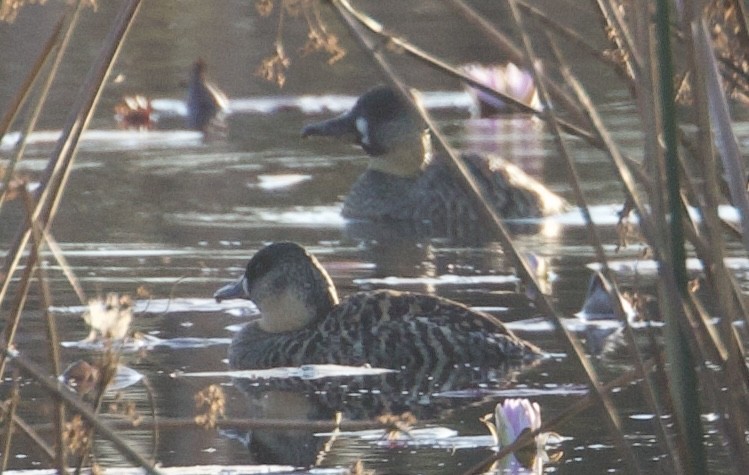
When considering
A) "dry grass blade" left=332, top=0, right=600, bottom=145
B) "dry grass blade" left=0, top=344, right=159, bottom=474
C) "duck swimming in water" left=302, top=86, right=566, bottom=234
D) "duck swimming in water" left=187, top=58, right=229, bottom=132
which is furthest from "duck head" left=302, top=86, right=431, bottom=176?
"dry grass blade" left=0, top=344, right=159, bottom=474

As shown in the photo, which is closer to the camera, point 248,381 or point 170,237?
point 248,381

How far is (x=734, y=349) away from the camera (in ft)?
10.1

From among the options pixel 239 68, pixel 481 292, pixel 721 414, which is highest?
pixel 239 68

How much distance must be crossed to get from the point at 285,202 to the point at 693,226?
7.39 metres

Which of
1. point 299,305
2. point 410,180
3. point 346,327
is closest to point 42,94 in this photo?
point 346,327

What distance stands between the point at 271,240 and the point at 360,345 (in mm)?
2416

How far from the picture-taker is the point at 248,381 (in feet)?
21.5

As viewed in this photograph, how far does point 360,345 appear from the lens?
696 centimetres

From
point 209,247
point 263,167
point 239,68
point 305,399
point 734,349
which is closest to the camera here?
point 734,349

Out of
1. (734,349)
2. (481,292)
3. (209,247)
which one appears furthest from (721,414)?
(209,247)

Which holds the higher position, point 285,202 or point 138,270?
point 285,202

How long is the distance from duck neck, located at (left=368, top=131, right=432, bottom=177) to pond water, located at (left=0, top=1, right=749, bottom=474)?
26 centimetres

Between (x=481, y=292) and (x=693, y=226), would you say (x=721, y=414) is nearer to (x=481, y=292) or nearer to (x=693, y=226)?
(x=693, y=226)

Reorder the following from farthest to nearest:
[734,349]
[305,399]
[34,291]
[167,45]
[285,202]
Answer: [167,45] < [285,202] < [34,291] < [305,399] < [734,349]
